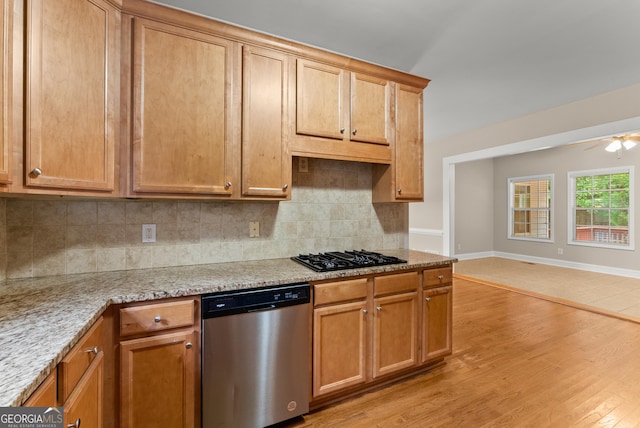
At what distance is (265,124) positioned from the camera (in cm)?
203

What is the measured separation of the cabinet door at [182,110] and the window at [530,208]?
742 cm

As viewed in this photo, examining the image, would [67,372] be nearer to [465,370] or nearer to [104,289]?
[104,289]

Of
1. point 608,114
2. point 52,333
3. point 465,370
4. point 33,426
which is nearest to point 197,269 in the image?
point 52,333

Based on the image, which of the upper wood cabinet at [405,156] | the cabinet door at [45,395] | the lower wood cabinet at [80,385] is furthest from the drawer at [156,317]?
the upper wood cabinet at [405,156]

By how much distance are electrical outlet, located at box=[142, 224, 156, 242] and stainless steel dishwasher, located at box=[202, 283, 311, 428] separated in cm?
72

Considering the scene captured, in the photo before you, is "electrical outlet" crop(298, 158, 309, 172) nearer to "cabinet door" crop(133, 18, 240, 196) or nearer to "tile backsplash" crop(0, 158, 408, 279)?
"tile backsplash" crop(0, 158, 408, 279)

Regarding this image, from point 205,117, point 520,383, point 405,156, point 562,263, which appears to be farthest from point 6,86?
point 562,263

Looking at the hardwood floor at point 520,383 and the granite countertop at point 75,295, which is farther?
the hardwood floor at point 520,383

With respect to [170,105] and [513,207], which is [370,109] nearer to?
[170,105]

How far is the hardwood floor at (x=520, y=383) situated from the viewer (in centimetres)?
191

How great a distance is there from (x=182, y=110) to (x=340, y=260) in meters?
1.43

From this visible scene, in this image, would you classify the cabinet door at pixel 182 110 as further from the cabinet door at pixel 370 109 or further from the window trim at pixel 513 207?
the window trim at pixel 513 207

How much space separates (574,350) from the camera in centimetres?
278

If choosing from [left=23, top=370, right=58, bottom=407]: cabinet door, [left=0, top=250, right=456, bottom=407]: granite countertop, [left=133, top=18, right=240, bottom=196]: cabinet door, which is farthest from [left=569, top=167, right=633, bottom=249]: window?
[left=23, top=370, right=58, bottom=407]: cabinet door
